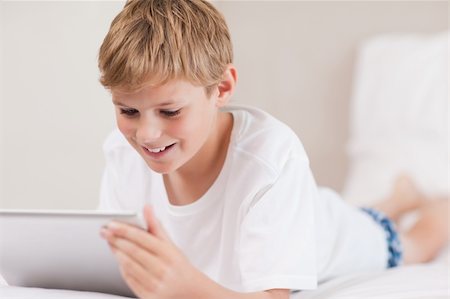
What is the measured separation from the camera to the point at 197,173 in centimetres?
98

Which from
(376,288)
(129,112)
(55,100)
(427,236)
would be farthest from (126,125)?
(427,236)

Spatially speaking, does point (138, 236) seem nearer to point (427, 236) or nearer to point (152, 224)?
point (152, 224)

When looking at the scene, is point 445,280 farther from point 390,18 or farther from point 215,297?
point 390,18

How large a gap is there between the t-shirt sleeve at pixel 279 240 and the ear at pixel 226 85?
0.11 meters

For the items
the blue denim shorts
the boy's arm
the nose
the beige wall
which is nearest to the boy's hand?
the boy's arm

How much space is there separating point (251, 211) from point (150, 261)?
0.74 feet

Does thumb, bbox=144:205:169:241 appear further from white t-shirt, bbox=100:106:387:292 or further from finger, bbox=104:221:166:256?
white t-shirt, bbox=100:106:387:292

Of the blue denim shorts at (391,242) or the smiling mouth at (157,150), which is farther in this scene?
the blue denim shorts at (391,242)

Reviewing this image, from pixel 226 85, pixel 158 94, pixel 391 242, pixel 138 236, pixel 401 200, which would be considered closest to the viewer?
pixel 138 236

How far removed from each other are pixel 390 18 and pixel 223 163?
1056 mm

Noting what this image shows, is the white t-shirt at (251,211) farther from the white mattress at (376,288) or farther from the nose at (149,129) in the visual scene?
the nose at (149,129)

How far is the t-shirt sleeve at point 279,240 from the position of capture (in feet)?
2.77

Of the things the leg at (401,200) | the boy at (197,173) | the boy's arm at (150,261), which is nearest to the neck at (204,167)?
the boy at (197,173)

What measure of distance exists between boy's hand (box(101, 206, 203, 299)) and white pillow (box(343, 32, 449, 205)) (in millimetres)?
915
